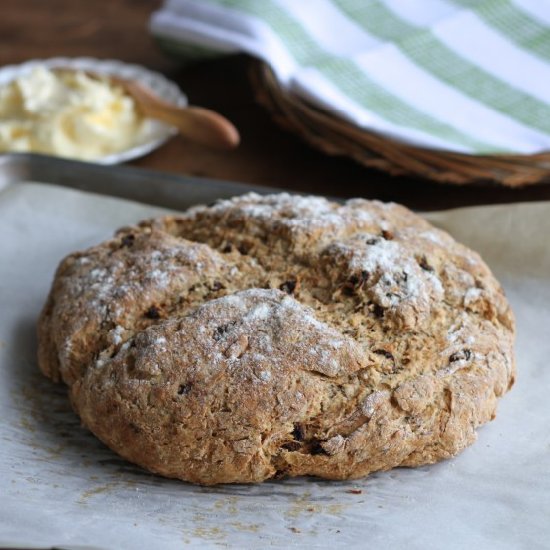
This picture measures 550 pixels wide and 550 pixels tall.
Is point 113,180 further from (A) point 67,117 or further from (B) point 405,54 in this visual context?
(B) point 405,54

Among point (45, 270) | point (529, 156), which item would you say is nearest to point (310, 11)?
point (529, 156)

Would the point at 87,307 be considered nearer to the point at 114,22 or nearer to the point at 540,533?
the point at 540,533

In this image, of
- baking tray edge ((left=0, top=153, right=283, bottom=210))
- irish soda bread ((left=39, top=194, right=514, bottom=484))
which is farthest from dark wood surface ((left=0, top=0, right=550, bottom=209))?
irish soda bread ((left=39, top=194, right=514, bottom=484))

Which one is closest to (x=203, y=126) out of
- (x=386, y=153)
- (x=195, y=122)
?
(x=195, y=122)

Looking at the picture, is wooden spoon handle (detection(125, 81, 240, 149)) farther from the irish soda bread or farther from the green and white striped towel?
the irish soda bread

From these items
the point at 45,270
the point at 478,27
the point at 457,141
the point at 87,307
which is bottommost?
the point at 45,270

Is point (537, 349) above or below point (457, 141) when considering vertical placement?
below
